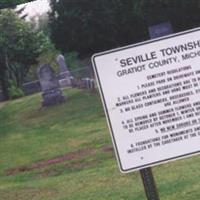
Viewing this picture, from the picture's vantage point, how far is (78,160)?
16.5 metres

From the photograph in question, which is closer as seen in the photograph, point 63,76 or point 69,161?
point 69,161

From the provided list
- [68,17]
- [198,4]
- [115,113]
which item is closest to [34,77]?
[68,17]

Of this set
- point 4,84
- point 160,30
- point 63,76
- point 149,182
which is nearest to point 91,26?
point 4,84

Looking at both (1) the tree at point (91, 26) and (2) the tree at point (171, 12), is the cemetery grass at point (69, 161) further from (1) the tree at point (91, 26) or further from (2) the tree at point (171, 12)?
(1) the tree at point (91, 26)

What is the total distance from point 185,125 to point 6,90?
4227cm

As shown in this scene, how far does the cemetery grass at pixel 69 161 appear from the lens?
32.4 feet

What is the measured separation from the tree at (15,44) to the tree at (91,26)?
3727 millimetres

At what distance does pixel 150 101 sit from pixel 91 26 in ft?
155

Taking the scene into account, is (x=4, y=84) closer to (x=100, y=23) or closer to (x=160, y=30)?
(x=100, y=23)

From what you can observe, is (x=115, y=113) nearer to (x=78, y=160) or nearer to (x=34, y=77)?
(x=78, y=160)

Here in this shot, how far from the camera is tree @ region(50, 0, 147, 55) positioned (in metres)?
48.8

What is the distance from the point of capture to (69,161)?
16719mm

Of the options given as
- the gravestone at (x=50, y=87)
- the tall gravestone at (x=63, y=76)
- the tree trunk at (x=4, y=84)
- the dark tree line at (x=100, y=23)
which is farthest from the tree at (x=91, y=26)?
the gravestone at (x=50, y=87)

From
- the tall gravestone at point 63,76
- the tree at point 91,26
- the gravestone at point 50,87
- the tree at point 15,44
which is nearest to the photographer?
the gravestone at point 50,87
